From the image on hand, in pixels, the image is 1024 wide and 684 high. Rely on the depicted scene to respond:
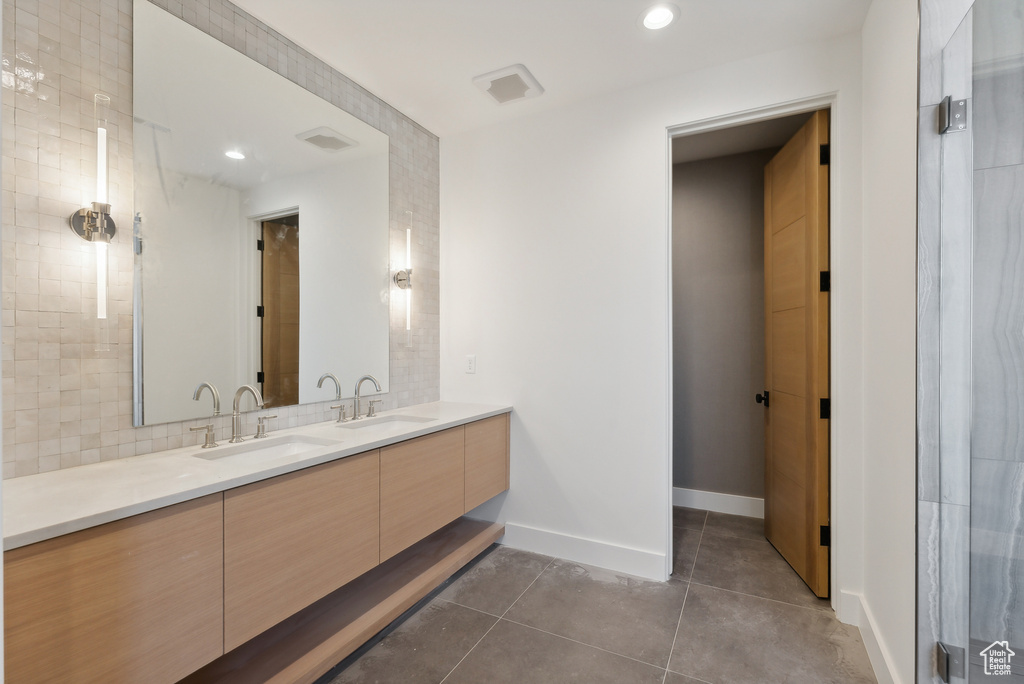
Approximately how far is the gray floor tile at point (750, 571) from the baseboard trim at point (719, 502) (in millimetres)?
442

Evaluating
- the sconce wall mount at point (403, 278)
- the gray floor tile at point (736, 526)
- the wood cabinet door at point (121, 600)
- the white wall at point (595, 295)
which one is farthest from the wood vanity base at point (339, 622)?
the gray floor tile at point (736, 526)

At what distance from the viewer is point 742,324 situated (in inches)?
130

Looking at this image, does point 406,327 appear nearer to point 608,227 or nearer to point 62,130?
point 608,227

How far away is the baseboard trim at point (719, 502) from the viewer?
3254 millimetres

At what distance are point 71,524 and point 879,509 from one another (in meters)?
2.47

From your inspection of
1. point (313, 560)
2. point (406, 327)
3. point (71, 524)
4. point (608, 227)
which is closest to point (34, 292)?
point (71, 524)

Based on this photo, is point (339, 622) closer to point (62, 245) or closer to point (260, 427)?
point (260, 427)

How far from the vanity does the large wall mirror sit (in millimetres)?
313

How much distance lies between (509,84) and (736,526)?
2.97 metres

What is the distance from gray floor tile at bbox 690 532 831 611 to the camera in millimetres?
Answer: 2270

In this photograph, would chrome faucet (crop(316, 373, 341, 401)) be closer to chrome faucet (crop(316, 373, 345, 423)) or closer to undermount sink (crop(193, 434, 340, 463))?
chrome faucet (crop(316, 373, 345, 423))

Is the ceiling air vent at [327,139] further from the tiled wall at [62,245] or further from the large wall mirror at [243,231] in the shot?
the tiled wall at [62,245]

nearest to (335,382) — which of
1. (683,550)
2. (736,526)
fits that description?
(683,550)

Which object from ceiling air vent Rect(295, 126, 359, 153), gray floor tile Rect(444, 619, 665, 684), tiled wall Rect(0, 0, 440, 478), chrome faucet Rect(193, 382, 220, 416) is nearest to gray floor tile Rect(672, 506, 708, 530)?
gray floor tile Rect(444, 619, 665, 684)
